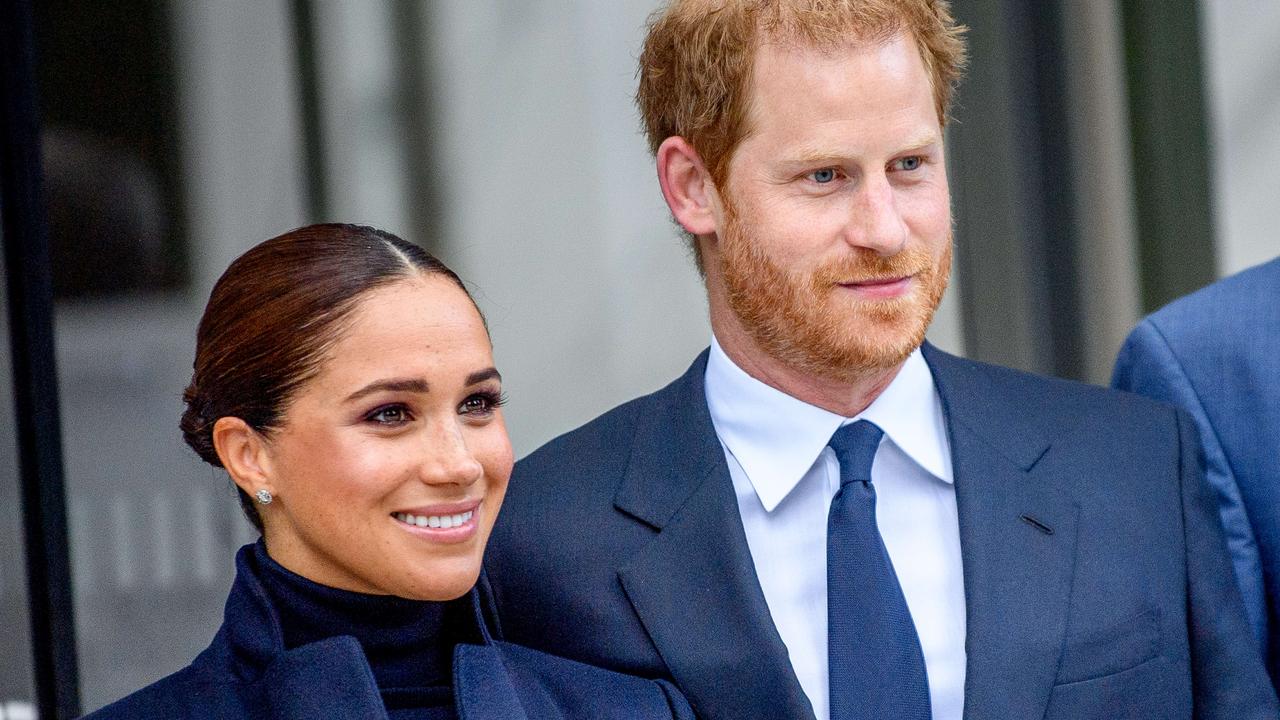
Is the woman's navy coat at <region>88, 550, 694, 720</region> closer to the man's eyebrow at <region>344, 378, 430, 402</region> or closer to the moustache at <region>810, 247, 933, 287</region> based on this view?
the man's eyebrow at <region>344, 378, 430, 402</region>

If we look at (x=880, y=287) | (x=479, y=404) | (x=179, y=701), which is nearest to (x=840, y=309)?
(x=880, y=287)

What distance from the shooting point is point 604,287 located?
3.77m

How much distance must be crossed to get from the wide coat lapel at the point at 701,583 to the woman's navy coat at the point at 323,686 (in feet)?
0.21

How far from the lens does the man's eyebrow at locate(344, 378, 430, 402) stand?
1973 mm

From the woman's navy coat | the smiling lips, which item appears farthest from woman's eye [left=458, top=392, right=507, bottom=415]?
the woman's navy coat

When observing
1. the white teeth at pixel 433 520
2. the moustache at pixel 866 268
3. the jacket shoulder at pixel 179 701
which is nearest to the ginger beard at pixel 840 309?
the moustache at pixel 866 268

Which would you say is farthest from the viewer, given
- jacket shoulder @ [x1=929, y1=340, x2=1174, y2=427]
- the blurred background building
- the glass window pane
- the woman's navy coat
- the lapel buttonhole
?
the blurred background building

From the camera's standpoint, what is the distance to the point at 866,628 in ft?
7.08

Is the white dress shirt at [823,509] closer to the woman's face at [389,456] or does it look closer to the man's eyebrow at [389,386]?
the woman's face at [389,456]

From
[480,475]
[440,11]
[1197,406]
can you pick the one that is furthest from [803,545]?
[440,11]

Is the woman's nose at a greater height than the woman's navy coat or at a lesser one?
greater

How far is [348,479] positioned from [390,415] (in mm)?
96

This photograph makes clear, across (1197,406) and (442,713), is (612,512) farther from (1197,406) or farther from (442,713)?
(1197,406)

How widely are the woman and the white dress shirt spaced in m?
0.27
